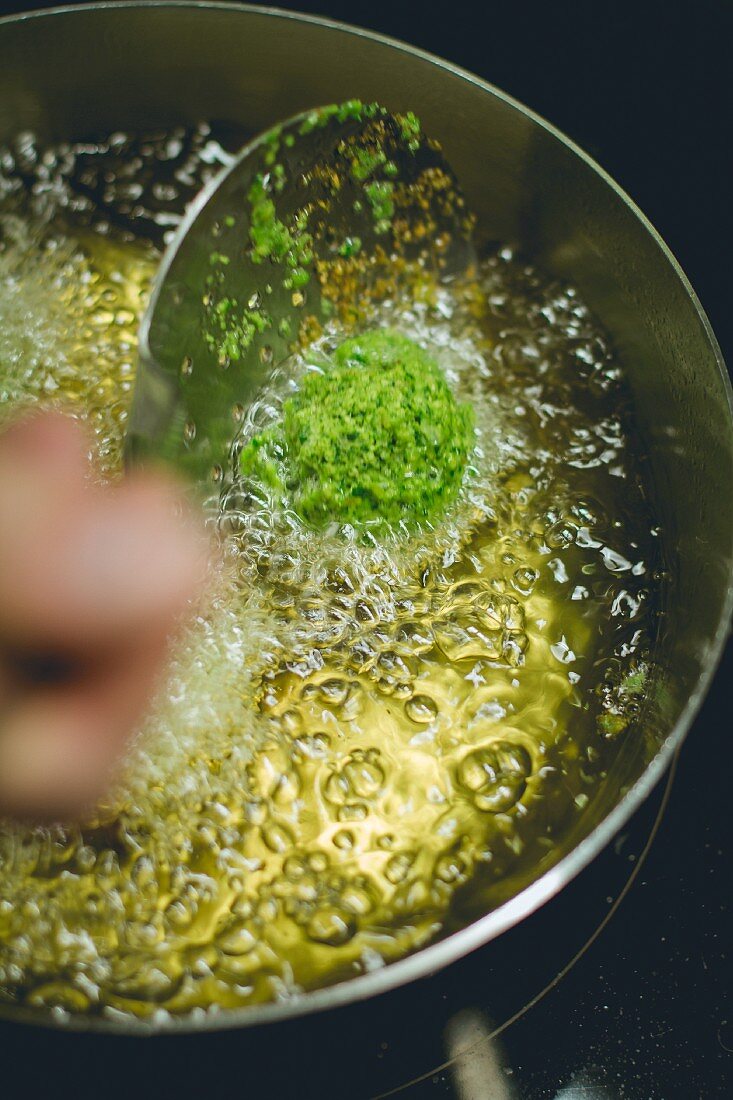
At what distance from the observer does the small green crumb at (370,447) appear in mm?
724

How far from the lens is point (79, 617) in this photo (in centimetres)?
71

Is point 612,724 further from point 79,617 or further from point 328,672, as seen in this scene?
point 79,617

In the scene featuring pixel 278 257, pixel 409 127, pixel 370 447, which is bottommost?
pixel 370 447

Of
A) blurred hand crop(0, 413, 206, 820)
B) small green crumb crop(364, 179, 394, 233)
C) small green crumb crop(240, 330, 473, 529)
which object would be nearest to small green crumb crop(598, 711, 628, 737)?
small green crumb crop(240, 330, 473, 529)

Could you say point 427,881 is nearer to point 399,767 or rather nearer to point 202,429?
point 399,767

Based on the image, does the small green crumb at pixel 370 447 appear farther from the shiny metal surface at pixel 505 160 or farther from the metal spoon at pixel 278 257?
the shiny metal surface at pixel 505 160

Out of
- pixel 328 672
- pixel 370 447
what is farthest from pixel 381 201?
pixel 328 672

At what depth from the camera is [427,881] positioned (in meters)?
0.64

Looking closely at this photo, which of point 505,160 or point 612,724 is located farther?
point 505,160

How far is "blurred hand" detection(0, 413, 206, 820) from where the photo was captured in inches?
26.1

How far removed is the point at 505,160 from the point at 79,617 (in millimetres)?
538

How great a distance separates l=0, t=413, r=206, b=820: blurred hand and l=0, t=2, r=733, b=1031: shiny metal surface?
349 mm

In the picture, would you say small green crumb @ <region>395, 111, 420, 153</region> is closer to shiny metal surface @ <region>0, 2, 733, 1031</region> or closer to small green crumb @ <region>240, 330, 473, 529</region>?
shiny metal surface @ <region>0, 2, 733, 1031</region>

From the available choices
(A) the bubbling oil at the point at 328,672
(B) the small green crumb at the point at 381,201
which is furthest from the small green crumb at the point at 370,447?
(B) the small green crumb at the point at 381,201
